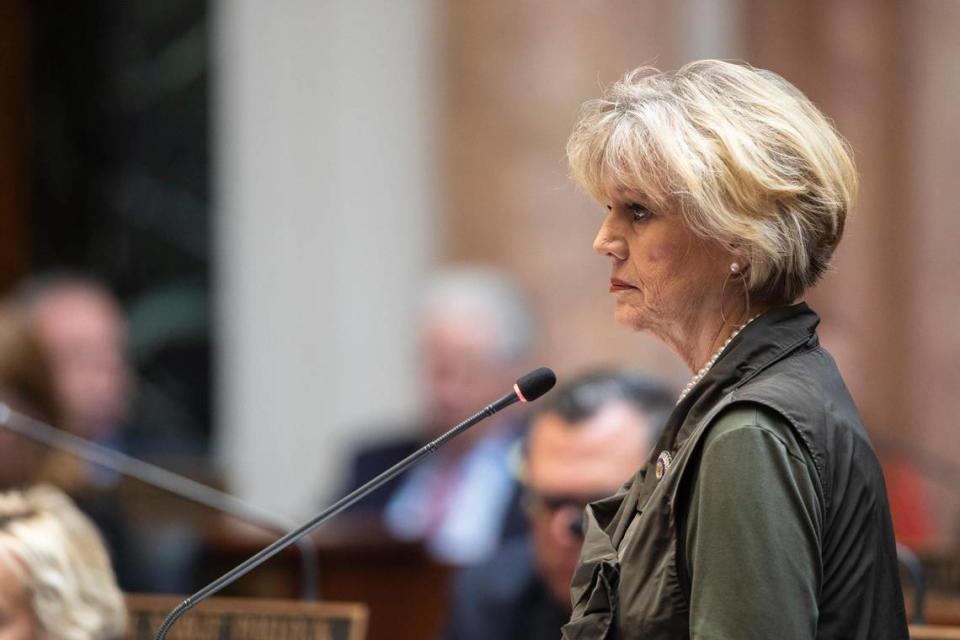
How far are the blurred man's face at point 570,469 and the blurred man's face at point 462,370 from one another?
2.04 meters

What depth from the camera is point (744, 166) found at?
192 centimetres

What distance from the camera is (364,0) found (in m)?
7.51

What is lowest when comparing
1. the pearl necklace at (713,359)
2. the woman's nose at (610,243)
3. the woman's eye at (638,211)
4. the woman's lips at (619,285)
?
the pearl necklace at (713,359)

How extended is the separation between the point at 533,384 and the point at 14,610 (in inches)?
38.2

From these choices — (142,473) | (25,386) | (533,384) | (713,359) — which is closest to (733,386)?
(713,359)

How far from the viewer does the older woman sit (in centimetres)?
180

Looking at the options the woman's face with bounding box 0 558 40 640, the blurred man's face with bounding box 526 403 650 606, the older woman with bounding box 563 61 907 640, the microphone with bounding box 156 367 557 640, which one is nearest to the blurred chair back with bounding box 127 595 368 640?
the woman's face with bounding box 0 558 40 640

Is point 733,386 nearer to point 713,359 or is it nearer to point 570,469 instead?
point 713,359

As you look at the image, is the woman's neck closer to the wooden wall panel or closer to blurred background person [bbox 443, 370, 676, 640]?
blurred background person [bbox 443, 370, 676, 640]

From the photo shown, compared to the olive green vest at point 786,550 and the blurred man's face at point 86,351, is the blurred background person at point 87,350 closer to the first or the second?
the blurred man's face at point 86,351

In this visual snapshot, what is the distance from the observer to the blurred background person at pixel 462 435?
513 centimetres

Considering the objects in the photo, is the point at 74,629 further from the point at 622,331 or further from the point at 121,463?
the point at 622,331

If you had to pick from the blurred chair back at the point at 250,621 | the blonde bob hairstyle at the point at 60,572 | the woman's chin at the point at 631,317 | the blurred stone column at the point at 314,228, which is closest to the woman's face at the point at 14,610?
the blonde bob hairstyle at the point at 60,572

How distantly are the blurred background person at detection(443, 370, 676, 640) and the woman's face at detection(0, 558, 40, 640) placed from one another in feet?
3.59
